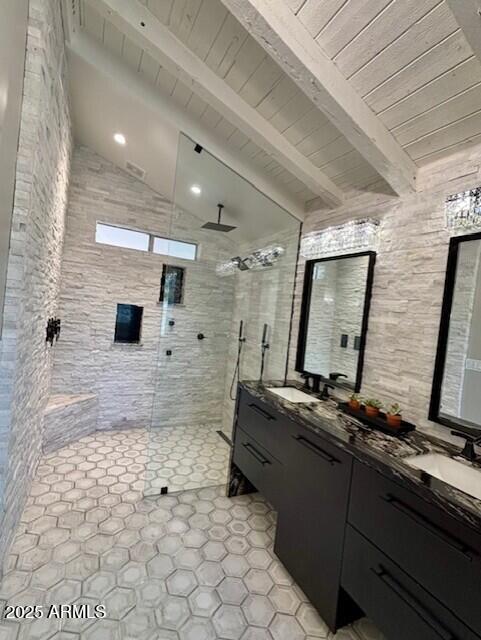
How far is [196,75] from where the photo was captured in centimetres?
179

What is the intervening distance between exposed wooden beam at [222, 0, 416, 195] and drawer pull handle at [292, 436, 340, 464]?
1568mm

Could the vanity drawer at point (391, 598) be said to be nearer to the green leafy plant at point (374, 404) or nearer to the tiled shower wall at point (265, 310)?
the green leafy plant at point (374, 404)

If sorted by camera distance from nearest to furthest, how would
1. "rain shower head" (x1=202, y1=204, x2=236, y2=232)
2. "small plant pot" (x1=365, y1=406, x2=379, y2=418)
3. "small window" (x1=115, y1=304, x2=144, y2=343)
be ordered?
"small plant pot" (x1=365, y1=406, x2=379, y2=418) → "rain shower head" (x1=202, y1=204, x2=236, y2=232) → "small window" (x1=115, y1=304, x2=144, y2=343)

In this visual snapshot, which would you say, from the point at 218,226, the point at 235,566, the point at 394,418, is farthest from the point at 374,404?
the point at 218,226

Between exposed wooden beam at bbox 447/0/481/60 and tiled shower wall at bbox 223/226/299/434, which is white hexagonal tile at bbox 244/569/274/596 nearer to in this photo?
tiled shower wall at bbox 223/226/299/434

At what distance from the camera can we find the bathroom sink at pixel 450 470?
1300 millimetres

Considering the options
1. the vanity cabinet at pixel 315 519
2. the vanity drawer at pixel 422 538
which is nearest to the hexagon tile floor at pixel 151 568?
the vanity cabinet at pixel 315 519

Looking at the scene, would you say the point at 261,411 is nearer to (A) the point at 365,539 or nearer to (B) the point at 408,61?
(A) the point at 365,539

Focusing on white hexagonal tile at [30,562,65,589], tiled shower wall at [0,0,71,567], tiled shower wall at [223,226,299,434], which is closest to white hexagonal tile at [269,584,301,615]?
white hexagonal tile at [30,562,65,589]

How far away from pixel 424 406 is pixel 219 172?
7.70 ft

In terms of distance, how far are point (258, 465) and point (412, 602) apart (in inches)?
A: 45.3

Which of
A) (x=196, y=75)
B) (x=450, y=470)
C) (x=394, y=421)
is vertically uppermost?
(x=196, y=75)

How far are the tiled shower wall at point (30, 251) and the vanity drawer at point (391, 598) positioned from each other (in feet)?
5.40

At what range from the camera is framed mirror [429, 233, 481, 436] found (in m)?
1.53
